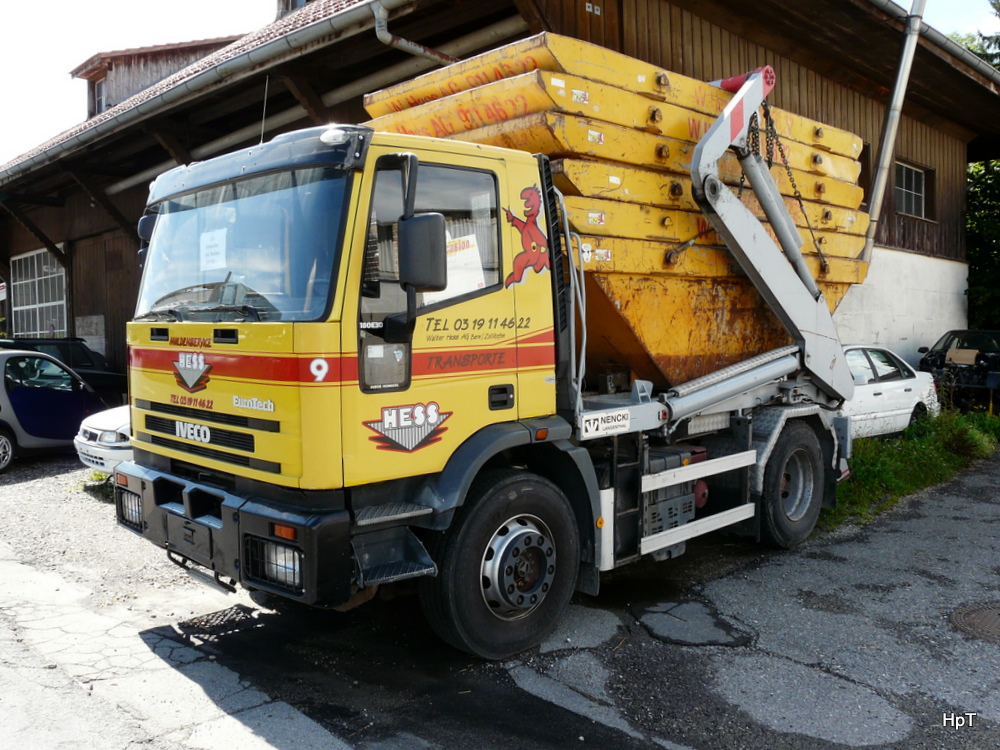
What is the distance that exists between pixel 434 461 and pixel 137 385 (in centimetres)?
201

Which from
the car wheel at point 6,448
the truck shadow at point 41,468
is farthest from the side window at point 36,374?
the truck shadow at point 41,468

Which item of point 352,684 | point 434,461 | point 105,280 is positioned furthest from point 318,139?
point 105,280

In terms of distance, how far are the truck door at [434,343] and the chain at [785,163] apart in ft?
9.35

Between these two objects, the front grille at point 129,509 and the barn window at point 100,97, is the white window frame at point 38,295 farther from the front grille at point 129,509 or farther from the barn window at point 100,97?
the front grille at point 129,509

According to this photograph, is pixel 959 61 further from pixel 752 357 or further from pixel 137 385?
pixel 137 385

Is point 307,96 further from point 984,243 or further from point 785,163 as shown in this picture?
point 984,243

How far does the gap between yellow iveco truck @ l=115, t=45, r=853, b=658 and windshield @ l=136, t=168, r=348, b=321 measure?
14 millimetres

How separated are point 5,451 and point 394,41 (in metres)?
6.71

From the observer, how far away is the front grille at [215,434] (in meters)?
3.92

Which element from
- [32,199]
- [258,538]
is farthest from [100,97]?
[258,538]

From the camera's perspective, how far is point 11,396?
980 cm

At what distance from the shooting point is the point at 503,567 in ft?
13.9

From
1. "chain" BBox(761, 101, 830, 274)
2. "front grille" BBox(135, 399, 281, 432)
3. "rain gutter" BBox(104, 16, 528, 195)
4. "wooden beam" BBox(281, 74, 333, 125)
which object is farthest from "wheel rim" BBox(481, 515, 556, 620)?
"wooden beam" BBox(281, 74, 333, 125)

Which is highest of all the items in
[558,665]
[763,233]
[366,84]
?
[366,84]
